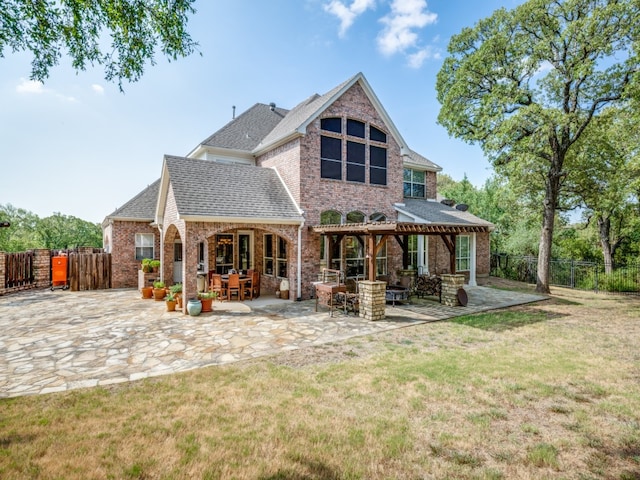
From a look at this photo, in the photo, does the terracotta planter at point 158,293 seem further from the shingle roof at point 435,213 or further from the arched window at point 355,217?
the shingle roof at point 435,213

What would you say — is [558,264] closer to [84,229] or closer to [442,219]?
[442,219]

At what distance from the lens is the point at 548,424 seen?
411cm

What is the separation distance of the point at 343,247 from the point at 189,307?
665 centimetres

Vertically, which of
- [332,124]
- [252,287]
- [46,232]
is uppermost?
[332,124]

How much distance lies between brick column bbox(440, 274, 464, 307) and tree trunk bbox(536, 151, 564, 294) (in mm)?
6196

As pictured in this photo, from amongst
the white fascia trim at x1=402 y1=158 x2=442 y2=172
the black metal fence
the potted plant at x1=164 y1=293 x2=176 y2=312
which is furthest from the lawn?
the white fascia trim at x1=402 y1=158 x2=442 y2=172

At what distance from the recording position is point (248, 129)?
1792 cm

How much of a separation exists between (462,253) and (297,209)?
11784 mm

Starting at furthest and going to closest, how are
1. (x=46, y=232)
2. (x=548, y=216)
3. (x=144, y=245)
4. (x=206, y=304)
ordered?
(x=46, y=232)
(x=144, y=245)
(x=548, y=216)
(x=206, y=304)

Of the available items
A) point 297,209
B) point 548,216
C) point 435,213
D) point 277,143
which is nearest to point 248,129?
point 277,143

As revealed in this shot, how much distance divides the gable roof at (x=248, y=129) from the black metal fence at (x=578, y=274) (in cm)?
1788

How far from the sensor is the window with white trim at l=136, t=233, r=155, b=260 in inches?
643

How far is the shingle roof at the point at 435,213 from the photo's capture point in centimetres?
1534

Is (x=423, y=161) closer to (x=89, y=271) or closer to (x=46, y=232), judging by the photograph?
(x=89, y=271)
